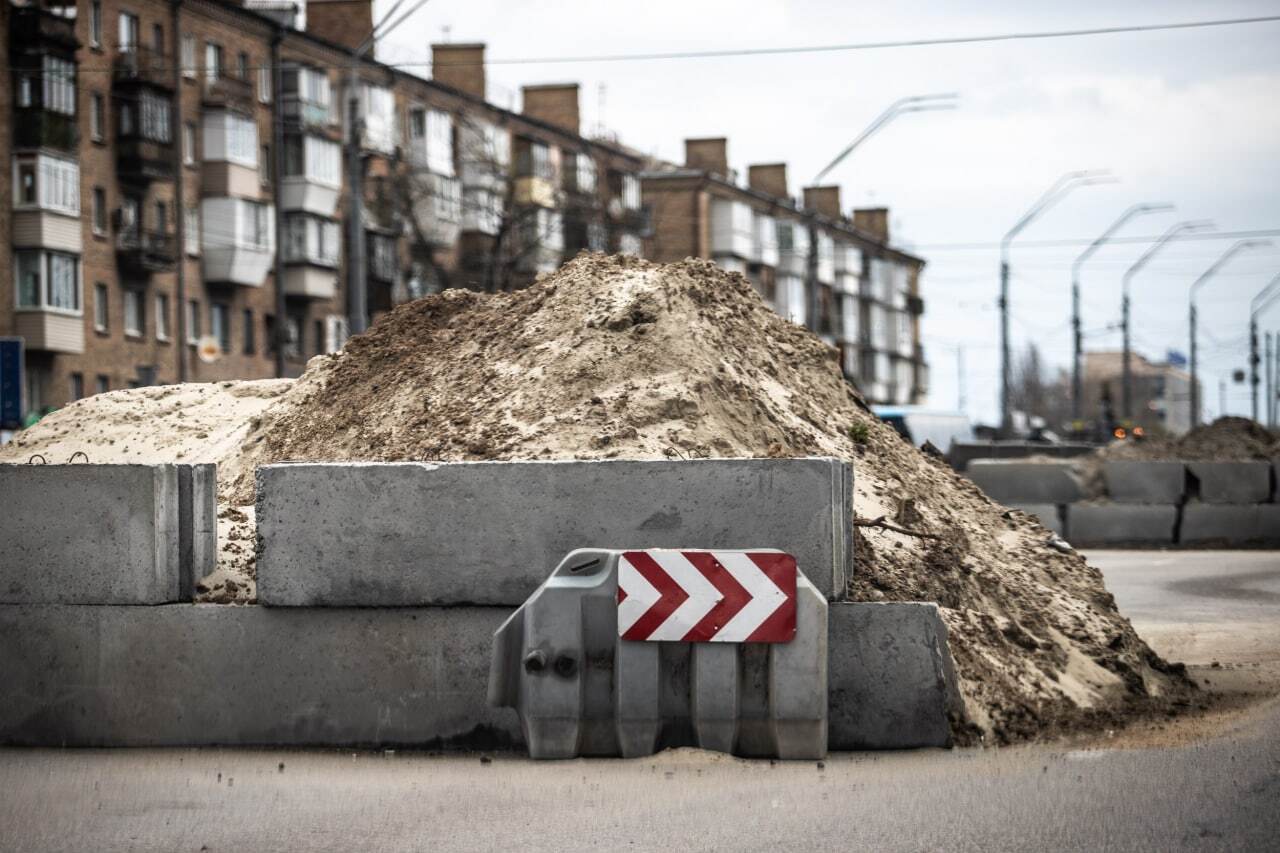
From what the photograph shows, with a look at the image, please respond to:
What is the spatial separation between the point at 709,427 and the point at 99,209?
47945 mm

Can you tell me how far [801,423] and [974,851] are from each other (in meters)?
4.71

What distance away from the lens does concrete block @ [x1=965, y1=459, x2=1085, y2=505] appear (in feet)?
85.4

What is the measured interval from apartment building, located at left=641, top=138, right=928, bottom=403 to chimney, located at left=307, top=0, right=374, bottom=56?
624 inches

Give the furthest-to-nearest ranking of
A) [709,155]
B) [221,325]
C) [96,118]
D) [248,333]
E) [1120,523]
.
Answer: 1. [709,155]
2. [248,333]
3. [221,325]
4. [96,118]
5. [1120,523]

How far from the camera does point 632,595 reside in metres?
8.30

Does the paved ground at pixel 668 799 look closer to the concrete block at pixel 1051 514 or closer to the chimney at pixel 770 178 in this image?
the concrete block at pixel 1051 514

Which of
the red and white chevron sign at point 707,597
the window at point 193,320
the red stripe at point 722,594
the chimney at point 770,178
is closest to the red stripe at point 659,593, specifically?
the red and white chevron sign at point 707,597

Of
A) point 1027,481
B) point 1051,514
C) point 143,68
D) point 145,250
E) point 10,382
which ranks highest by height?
point 143,68

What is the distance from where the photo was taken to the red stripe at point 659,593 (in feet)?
27.2

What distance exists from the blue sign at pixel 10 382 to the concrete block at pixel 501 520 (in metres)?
24.3

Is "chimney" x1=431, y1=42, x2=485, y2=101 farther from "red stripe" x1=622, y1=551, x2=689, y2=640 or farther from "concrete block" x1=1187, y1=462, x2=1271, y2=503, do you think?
"red stripe" x1=622, y1=551, x2=689, y2=640

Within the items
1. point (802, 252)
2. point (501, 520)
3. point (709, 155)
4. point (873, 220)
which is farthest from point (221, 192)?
point (873, 220)

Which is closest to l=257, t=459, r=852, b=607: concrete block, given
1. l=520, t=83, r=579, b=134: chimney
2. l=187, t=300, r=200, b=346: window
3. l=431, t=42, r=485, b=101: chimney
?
l=187, t=300, r=200, b=346: window

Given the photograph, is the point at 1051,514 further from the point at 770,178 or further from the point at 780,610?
the point at 770,178
